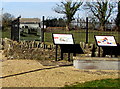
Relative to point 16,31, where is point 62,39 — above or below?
below

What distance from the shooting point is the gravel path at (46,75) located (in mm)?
6123

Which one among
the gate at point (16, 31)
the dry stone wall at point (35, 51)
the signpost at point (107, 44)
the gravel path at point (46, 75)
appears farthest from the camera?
the gate at point (16, 31)

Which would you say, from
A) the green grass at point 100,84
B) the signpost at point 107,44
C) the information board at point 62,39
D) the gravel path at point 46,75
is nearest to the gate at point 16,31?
the information board at point 62,39

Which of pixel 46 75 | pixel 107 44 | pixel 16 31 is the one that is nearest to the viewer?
pixel 46 75

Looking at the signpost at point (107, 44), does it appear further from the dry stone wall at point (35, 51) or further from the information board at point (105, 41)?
the dry stone wall at point (35, 51)

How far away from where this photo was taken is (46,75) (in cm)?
702

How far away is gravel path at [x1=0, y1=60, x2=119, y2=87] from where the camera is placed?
612 cm

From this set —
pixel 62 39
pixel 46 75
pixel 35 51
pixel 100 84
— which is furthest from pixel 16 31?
pixel 100 84

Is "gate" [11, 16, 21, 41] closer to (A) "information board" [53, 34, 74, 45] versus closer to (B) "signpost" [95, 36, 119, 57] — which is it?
(A) "information board" [53, 34, 74, 45]

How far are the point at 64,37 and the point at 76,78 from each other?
11.8 feet

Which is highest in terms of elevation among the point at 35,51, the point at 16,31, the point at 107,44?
the point at 16,31

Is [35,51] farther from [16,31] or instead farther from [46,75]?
[46,75]

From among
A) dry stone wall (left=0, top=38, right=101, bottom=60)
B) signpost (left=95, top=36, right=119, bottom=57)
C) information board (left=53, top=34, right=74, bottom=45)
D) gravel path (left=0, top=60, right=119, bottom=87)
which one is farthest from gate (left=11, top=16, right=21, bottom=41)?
gravel path (left=0, top=60, right=119, bottom=87)

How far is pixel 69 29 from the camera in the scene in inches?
555
